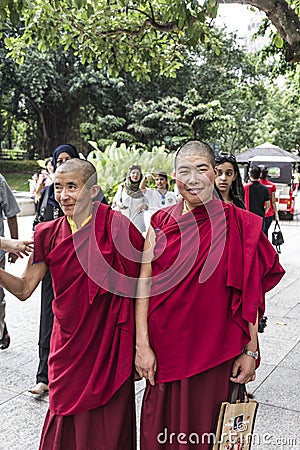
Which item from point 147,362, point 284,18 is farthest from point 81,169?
point 284,18

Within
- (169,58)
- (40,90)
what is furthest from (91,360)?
(40,90)

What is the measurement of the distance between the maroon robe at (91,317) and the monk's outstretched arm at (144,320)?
0.13 feet

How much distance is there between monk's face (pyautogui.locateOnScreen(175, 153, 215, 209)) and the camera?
247 cm

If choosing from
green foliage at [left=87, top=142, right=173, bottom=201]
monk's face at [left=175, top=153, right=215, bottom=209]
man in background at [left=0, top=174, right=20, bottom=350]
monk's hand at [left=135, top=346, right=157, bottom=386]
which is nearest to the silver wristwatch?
monk's hand at [left=135, top=346, right=157, bottom=386]

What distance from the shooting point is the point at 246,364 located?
243 cm

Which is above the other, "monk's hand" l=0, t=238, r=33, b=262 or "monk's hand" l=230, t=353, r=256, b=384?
"monk's hand" l=0, t=238, r=33, b=262

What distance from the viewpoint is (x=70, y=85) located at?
967 inches

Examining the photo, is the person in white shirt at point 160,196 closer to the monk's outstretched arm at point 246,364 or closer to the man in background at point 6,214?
the man in background at point 6,214

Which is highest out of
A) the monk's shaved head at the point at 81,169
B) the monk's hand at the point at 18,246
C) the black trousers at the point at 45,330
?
the monk's shaved head at the point at 81,169

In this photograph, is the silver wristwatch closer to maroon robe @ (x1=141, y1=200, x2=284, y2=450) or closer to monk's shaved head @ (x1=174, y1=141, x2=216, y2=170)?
maroon robe @ (x1=141, y1=200, x2=284, y2=450)

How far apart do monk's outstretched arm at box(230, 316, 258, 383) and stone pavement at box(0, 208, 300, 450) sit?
895 millimetres

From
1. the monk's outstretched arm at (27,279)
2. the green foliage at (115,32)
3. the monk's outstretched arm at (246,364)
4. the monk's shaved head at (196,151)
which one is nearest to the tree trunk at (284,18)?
the green foliage at (115,32)

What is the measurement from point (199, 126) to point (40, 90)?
7808 millimetres

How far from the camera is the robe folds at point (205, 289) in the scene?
7.70 ft
